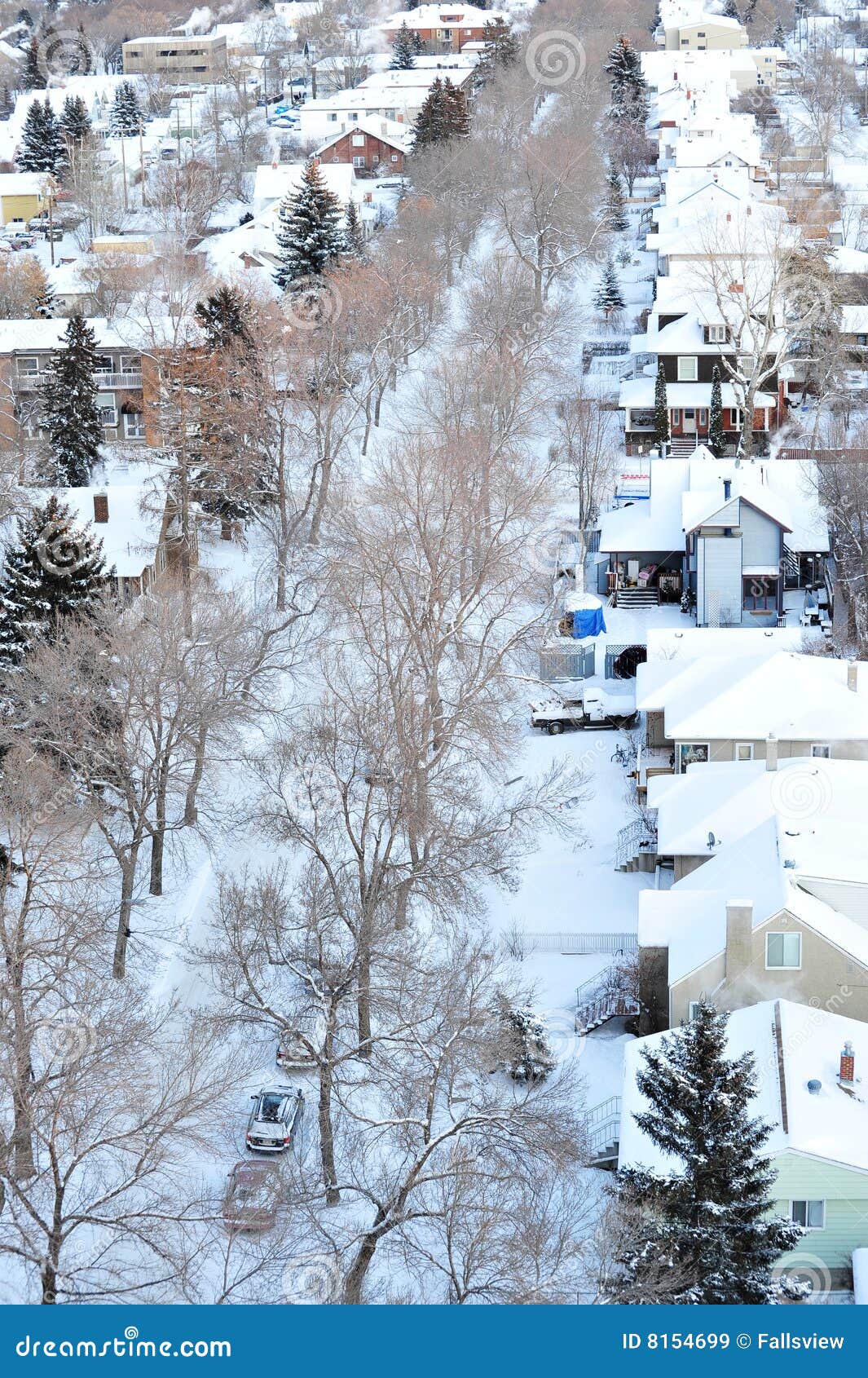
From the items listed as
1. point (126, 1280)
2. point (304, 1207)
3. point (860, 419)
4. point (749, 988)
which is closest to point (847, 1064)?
point (749, 988)

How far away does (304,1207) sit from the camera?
2777cm

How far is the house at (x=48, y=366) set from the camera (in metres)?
60.0

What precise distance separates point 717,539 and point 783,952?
20106 mm

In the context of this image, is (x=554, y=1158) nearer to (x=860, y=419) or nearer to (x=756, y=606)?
(x=756, y=606)

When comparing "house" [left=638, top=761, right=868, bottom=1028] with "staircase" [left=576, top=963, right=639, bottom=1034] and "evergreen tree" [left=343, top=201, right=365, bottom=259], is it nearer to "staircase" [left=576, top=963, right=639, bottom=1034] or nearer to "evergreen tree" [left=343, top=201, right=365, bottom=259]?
"staircase" [left=576, top=963, right=639, bottom=1034]

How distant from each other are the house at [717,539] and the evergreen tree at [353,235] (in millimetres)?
18656

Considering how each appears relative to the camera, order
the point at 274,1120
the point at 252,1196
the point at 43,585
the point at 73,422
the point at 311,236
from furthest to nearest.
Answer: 1. the point at 311,236
2. the point at 73,422
3. the point at 43,585
4. the point at 274,1120
5. the point at 252,1196

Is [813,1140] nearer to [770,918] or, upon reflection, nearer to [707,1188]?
[707,1188]

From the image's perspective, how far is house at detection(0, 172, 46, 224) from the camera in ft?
318

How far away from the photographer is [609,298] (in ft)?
232

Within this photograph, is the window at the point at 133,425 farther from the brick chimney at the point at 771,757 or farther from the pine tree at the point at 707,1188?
the pine tree at the point at 707,1188

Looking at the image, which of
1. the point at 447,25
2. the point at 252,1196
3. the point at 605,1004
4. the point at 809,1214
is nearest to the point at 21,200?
the point at 447,25

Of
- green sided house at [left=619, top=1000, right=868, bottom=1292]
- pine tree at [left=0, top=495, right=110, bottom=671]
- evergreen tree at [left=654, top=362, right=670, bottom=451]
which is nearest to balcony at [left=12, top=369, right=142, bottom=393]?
evergreen tree at [left=654, top=362, right=670, bottom=451]

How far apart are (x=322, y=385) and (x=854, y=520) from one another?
45.9 ft
